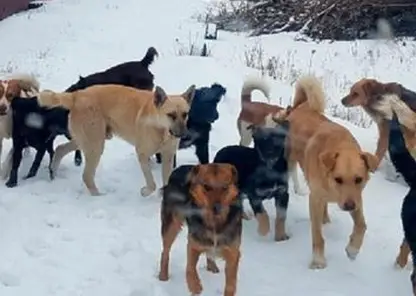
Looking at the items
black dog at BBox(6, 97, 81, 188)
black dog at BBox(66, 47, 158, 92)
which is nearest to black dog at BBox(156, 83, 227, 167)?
black dog at BBox(6, 97, 81, 188)

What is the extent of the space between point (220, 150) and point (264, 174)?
0.58 metres

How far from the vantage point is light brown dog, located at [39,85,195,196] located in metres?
7.33

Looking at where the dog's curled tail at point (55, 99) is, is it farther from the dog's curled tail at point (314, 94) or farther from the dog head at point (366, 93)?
the dog head at point (366, 93)

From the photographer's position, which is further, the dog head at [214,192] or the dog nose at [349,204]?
the dog nose at [349,204]

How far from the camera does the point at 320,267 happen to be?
602cm

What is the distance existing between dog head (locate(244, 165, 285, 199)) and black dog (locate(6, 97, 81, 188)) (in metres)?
2.30

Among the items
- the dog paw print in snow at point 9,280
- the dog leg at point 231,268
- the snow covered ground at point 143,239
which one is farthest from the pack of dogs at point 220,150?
the dog paw print in snow at point 9,280

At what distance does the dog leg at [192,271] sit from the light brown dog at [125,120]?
6.51 ft

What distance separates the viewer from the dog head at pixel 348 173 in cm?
555

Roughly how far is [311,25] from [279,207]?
1328 centimetres

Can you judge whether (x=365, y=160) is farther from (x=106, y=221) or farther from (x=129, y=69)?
(x=129, y=69)

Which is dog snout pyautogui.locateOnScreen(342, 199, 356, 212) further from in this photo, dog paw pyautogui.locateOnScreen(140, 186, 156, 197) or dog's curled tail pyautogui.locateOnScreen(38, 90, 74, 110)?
dog's curled tail pyautogui.locateOnScreen(38, 90, 74, 110)

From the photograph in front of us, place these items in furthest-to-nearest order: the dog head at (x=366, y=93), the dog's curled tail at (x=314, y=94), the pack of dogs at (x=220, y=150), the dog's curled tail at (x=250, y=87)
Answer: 1. the dog head at (x=366, y=93)
2. the dog's curled tail at (x=250, y=87)
3. the dog's curled tail at (x=314, y=94)
4. the pack of dogs at (x=220, y=150)

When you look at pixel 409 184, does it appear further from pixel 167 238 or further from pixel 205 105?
pixel 205 105
